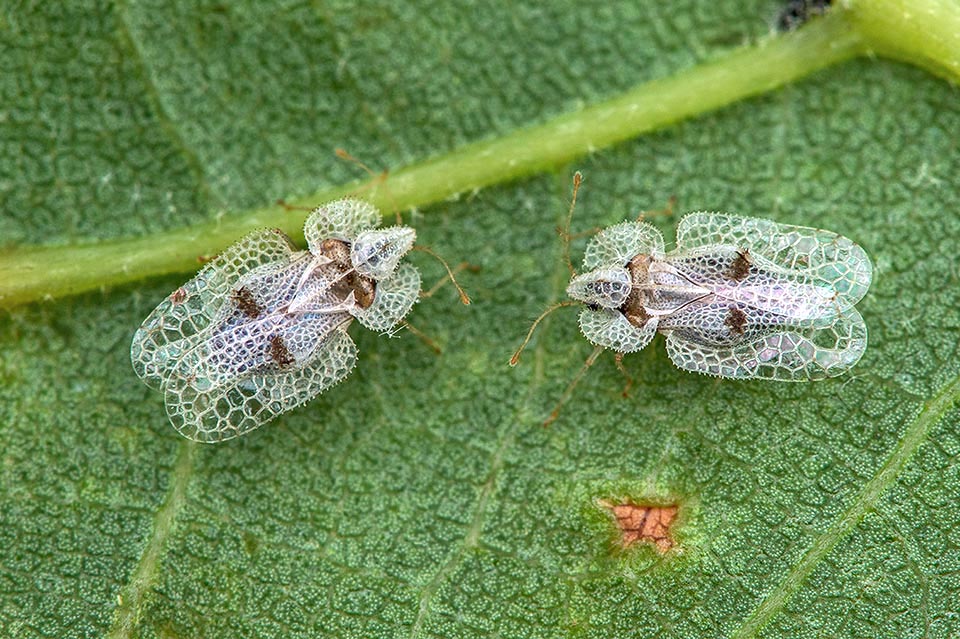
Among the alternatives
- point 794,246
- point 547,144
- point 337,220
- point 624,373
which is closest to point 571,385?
point 624,373

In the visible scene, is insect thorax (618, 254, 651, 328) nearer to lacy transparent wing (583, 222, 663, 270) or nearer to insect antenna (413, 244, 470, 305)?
lacy transparent wing (583, 222, 663, 270)

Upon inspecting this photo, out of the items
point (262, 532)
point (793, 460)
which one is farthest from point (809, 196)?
point (262, 532)

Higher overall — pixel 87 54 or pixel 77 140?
pixel 87 54

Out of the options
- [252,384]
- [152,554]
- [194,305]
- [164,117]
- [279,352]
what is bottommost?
[152,554]

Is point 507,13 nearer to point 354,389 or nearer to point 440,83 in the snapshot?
point 440,83

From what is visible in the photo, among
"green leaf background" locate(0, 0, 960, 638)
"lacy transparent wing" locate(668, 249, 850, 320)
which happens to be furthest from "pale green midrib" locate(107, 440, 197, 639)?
"lacy transparent wing" locate(668, 249, 850, 320)

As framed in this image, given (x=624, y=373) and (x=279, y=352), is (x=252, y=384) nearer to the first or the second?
(x=279, y=352)
